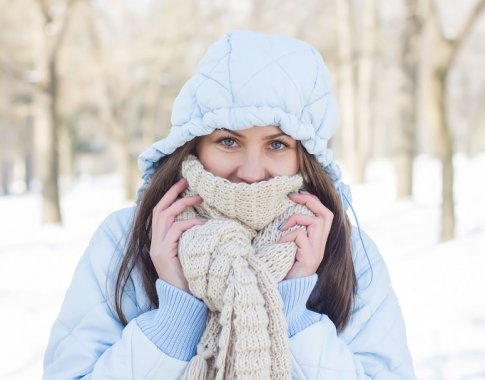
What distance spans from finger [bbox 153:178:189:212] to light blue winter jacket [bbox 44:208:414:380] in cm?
17

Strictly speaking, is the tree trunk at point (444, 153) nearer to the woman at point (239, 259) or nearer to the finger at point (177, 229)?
the woman at point (239, 259)

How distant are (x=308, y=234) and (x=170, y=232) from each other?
391 mm

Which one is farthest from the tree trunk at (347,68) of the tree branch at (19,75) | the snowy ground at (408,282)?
the tree branch at (19,75)

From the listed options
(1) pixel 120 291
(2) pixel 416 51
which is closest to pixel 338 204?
(1) pixel 120 291

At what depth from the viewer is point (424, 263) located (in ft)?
24.2

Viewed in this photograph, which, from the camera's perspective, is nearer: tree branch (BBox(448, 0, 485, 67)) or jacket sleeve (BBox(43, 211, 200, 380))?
jacket sleeve (BBox(43, 211, 200, 380))

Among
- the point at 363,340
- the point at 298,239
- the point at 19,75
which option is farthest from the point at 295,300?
the point at 19,75

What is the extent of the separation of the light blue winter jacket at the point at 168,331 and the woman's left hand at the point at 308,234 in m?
0.05

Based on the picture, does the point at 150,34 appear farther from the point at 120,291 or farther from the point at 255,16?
the point at 120,291

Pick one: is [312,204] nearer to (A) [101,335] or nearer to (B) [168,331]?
(B) [168,331]

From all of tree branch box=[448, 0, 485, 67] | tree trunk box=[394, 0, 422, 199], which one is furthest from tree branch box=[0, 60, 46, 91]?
tree trunk box=[394, 0, 422, 199]

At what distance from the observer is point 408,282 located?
6480 millimetres

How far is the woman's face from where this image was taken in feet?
6.00

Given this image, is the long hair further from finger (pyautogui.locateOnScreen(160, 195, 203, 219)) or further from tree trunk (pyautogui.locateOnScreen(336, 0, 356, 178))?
tree trunk (pyautogui.locateOnScreen(336, 0, 356, 178))
